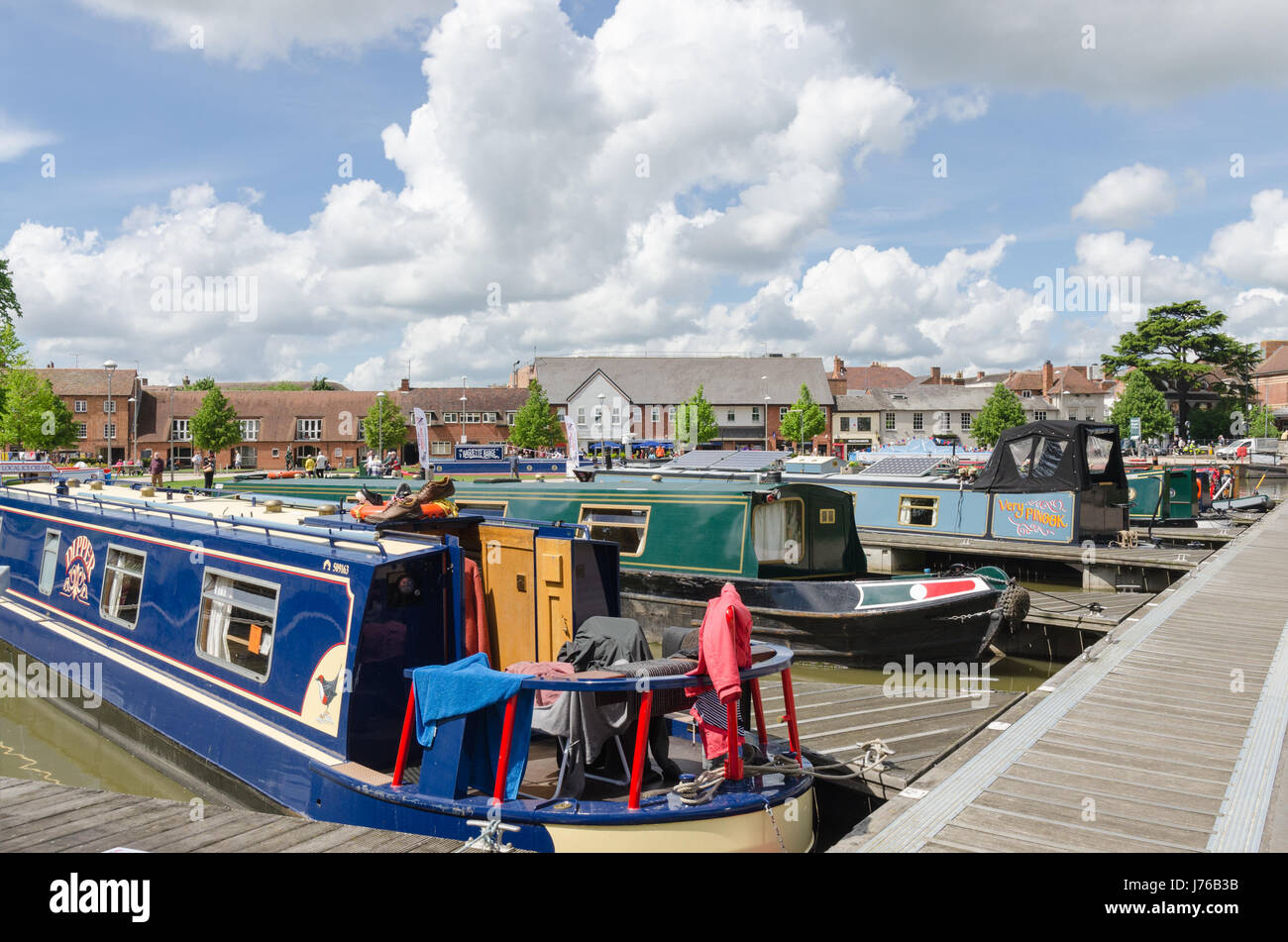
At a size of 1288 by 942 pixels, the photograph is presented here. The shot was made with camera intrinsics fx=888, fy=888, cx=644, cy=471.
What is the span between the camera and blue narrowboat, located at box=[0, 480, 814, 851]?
4.98m

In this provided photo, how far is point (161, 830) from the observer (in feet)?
15.8

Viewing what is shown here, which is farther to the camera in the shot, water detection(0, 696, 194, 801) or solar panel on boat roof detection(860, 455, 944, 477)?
solar panel on boat roof detection(860, 455, 944, 477)

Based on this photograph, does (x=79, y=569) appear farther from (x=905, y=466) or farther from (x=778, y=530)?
(x=905, y=466)

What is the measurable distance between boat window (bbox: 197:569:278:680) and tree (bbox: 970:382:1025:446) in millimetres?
61738

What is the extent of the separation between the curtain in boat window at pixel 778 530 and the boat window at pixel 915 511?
8.05 metres

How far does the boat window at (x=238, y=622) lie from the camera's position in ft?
22.4

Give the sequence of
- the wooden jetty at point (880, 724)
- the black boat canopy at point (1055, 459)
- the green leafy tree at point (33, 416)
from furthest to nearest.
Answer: the green leafy tree at point (33, 416)
the black boat canopy at point (1055, 459)
the wooden jetty at point (880, 724)

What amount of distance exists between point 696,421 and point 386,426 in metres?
21.2

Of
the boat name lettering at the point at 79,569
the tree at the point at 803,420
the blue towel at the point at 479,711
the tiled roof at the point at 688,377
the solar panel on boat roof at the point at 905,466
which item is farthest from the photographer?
the tiled roof at the point at 688,377

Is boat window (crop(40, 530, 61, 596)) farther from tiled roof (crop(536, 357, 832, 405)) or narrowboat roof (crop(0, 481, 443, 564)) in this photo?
tiled roof (crop(536, 357, 832, 405))

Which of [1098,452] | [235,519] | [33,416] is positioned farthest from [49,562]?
[33,416]

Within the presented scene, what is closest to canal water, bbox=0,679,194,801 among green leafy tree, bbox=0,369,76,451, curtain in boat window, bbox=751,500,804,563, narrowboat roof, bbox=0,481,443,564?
narrowboat roof, bbox=0,481,443,564

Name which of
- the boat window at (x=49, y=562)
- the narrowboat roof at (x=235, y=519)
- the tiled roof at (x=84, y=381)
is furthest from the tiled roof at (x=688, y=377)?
the boat window at (x=49, y=562)

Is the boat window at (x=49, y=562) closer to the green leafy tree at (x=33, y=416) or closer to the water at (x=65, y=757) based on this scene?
the water at (x=65, y=757)
